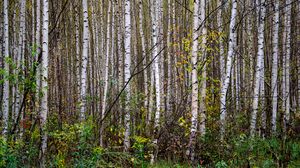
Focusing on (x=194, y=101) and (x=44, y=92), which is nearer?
(x=44, y=92)

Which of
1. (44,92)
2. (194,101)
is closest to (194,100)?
(194,101)

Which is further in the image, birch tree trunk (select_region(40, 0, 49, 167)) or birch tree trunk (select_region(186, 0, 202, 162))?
birch tree trunk (select_region(186, 0, 202, 162))

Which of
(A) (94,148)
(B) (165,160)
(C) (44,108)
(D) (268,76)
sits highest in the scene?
(D) (268,76)

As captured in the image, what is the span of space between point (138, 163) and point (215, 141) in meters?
2.02

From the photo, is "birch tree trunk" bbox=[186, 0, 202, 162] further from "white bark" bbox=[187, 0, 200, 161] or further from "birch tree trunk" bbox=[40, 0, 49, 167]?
"birch tree trunk" bbox=[40, 0, 49, 167]

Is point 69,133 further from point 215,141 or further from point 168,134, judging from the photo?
point 215,141

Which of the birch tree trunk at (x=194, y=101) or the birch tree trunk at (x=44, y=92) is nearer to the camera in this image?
the birch tree trunk at (x=44, y=92)

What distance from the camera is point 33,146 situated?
6.40 m

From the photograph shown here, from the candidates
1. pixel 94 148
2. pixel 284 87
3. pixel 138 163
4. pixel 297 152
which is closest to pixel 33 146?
pixel 94 148

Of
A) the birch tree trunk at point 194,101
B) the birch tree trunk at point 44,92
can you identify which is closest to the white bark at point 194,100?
the birch tree trunk at point 194,101

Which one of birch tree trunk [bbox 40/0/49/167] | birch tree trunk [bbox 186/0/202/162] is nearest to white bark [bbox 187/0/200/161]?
birch tree trunk [bbox 186/0/202/162]

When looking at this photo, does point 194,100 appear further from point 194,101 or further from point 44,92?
point 44,92

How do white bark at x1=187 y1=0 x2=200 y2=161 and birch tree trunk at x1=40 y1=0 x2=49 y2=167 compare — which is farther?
white bark at x1=187 y1=0 x2=200 y2=161

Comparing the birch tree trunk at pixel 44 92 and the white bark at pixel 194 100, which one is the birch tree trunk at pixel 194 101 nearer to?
the white bark at pixel 194 100
